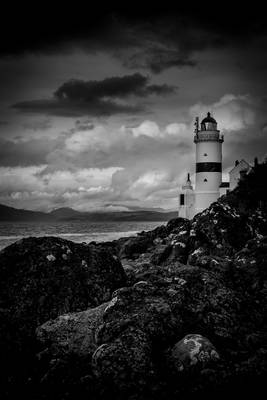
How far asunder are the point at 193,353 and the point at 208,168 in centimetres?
4268

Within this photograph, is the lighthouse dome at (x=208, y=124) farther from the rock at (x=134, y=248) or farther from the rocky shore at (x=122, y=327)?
Answer: the rocky shore at (x=122, y=327)

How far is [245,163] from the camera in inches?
1761

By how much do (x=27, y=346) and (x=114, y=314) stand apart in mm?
1682

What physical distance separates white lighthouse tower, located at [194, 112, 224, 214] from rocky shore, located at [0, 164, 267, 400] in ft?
123

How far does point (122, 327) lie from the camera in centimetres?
641

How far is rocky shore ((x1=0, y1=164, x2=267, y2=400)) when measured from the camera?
562 centimetres

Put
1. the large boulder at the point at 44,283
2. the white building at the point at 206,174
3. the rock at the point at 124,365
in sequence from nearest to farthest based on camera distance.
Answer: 1. the rock at the point at 124,365
2. the large boulder at the point at 44,283
3. the white building at the point at 206,174

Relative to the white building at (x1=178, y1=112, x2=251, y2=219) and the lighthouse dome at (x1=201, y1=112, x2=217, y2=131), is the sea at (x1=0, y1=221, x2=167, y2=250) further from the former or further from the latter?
the lighthouse dome at (x1=201, y1=112, x2=217, y2=131)

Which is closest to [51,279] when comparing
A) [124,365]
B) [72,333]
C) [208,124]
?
[72,333]

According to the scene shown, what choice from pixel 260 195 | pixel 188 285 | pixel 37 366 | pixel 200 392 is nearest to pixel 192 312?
pixel 188 285

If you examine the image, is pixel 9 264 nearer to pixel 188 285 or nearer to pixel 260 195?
pixel 188 285

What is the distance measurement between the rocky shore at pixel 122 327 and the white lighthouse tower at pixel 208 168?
37509 millimetres

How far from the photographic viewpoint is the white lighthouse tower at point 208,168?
155 feet

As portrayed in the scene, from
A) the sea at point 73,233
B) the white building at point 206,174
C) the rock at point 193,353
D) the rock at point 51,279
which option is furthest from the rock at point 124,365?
the white building at point 206,174
